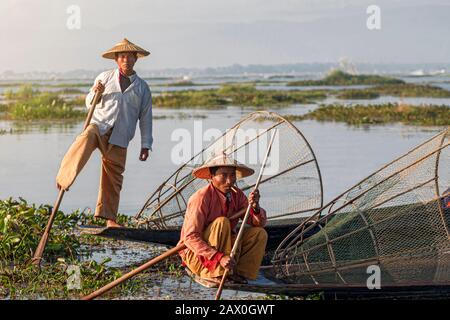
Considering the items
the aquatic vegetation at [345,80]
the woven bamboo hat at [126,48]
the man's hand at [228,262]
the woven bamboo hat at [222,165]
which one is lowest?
the aquatic vegetation at [345,80]

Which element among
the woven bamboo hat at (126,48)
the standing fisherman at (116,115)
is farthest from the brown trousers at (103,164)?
the woven bamboo hat at (126,48)

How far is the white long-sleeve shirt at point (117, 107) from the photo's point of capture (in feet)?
24.3

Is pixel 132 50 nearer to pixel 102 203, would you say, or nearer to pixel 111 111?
pixel 111 111

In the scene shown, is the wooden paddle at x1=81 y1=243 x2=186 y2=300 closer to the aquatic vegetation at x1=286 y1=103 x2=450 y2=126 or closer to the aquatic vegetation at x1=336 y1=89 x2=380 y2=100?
the aquatic vegetation at x1=286 y1=103 x2=450 y2=126

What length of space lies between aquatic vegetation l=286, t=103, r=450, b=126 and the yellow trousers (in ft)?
46.7

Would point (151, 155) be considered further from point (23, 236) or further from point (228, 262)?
point (228, 262)

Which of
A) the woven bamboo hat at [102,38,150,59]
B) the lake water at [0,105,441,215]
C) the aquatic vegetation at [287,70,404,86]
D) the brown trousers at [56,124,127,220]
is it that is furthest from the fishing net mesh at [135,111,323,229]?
the aquatic vegetation at [287,70,404,86]

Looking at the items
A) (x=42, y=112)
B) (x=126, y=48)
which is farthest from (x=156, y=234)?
(x=42, y=112)

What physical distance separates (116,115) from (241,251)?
2.10 meters

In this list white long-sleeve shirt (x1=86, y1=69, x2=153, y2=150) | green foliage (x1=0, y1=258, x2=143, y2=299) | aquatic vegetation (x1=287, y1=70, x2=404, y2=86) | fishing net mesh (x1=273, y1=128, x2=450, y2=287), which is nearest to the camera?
fishing net mesh (x1=273, y1=128, x2=450, y2=287)

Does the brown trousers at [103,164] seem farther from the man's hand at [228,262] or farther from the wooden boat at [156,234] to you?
the man's hand at [228,262]

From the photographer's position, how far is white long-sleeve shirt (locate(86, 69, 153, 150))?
24.3 feet

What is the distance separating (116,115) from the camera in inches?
292

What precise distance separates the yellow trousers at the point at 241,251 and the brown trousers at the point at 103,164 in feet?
5.59
